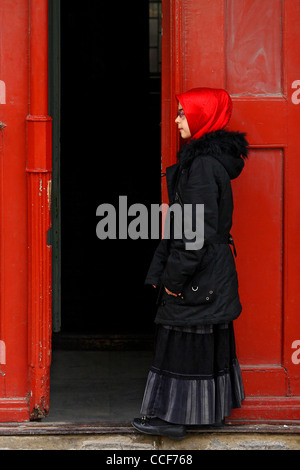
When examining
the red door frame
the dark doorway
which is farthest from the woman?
the dark doorway

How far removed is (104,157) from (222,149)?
2.82 metres

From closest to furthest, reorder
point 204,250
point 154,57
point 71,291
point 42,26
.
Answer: point 204,250 < point 42,26 < point 71,291 < point 154,57

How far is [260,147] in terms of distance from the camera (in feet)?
15.2

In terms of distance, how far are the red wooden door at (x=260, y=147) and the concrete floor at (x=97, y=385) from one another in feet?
2.25

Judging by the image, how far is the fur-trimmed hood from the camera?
4.29 meters

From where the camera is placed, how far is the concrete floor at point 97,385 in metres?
4.86

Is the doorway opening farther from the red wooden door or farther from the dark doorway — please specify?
the red wooden door

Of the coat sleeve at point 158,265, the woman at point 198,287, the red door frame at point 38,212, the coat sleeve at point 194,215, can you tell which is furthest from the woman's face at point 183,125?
the red door frame at point 38,212

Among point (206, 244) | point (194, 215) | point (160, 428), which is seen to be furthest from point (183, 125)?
point (160, 428)

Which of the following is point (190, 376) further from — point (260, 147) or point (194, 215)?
point (260, 147)

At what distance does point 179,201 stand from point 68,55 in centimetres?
295
